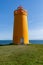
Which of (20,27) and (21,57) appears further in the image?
(20,27)

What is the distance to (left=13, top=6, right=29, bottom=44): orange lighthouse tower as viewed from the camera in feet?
87.1

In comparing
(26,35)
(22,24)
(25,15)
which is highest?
(25,15)

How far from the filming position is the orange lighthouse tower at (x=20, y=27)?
26562 millimetres

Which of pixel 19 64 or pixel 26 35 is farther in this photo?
pixel 26 35

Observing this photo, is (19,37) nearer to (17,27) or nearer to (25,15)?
(17,27)

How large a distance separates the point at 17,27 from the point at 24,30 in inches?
54.3

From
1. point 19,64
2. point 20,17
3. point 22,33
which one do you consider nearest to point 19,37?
point 22,33

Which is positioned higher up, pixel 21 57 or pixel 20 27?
pixel 20 27

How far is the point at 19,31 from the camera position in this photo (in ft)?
87.1

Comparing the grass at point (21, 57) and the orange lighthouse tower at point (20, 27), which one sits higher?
the orange lighthouse tower at point (20, 27)

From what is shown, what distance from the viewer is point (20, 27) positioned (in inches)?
1047

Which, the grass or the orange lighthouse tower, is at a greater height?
the orange lighthouse tower

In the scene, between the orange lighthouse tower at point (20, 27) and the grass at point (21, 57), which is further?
the orange lighthouse tower at point (20, 27)

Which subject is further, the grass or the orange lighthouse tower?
the orange lighthouse tower
